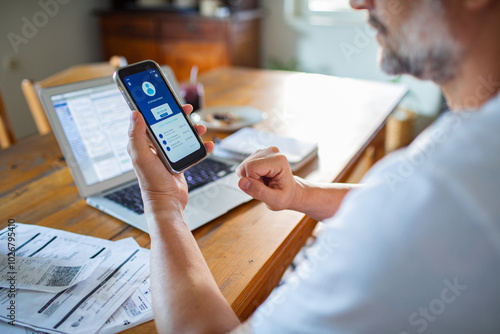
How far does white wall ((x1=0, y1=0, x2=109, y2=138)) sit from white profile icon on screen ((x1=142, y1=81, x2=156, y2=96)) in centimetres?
263

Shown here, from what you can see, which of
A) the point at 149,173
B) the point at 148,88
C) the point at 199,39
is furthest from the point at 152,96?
the point at 199,39

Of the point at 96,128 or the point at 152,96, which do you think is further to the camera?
the point at 96,128

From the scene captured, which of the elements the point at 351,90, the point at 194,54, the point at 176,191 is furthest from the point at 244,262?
the point at 194,54

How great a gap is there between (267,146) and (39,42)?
274 centimetres

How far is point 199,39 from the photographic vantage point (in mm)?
3146

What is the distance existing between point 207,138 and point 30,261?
0.68 metres

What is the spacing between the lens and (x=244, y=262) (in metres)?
0.76

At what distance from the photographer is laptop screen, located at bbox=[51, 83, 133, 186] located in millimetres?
970

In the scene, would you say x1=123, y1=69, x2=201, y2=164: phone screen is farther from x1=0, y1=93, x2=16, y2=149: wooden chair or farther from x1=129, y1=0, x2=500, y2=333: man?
x1=0, y1=93, x2=16, y2=149: wooden chair

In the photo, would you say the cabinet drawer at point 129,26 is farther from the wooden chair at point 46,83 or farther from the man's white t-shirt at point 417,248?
the man's white t-shirt at point 417,248

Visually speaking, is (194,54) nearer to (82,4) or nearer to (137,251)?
(82,4)

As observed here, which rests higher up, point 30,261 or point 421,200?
point 421,200

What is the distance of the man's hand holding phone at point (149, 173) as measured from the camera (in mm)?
736

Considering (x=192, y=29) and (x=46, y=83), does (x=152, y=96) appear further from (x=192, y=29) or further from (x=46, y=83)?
(x=192, y=29)
